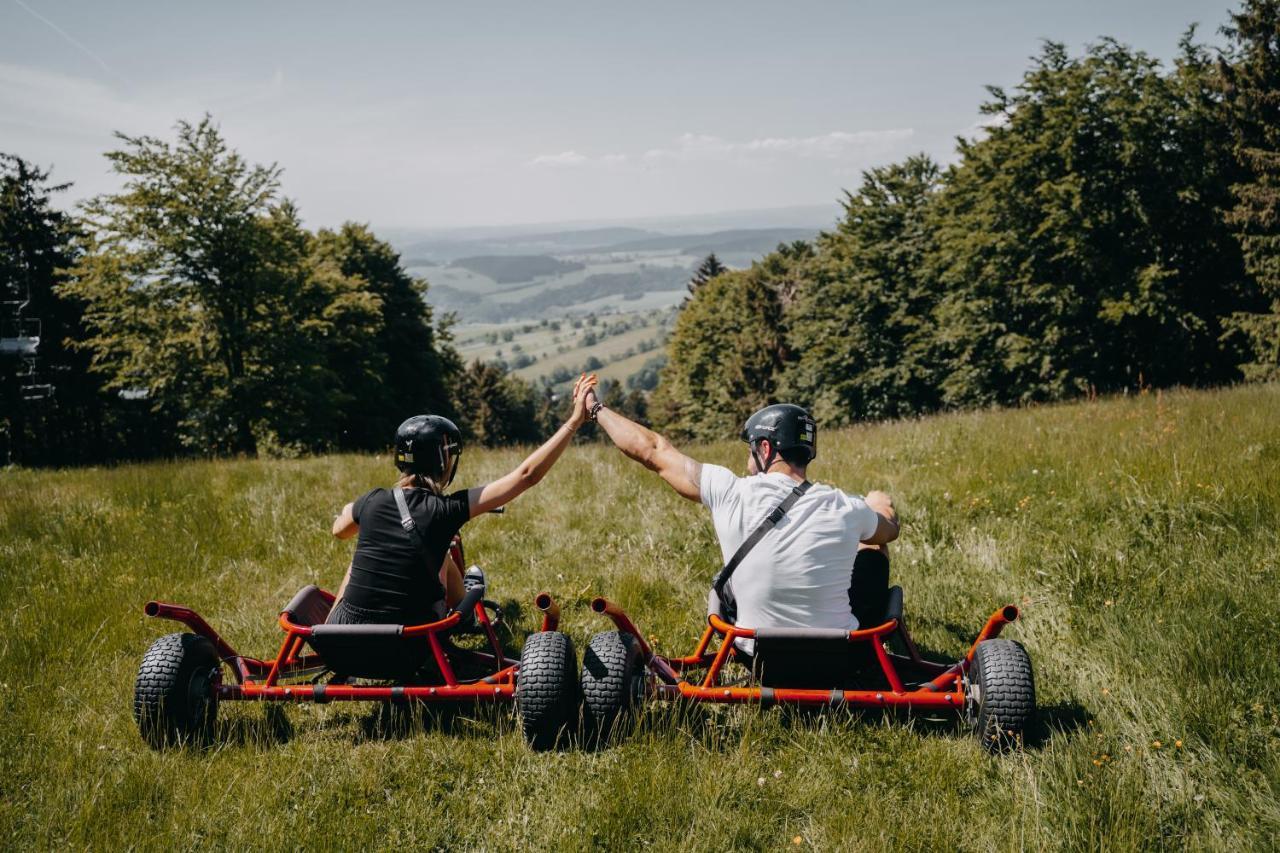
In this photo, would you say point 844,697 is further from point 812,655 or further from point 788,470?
point 788,470

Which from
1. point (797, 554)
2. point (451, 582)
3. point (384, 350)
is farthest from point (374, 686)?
point (384, 350)

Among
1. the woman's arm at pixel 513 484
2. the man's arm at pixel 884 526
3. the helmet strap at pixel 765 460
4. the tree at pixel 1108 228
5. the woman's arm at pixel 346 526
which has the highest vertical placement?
the tree at pixel 1108 228

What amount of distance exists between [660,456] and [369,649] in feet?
6.57

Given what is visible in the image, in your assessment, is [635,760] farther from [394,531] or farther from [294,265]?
[294,265]

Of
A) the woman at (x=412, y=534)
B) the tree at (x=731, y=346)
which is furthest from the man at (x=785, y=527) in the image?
the tree at (x=731, y=346)

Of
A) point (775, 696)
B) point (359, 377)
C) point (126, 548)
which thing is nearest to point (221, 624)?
point (126, 548)

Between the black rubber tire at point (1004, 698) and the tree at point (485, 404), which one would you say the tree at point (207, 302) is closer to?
the black rubber tire at point (1004, 698)

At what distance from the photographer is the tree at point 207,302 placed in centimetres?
2817

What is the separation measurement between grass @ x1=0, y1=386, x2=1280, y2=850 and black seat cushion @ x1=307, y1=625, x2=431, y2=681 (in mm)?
397

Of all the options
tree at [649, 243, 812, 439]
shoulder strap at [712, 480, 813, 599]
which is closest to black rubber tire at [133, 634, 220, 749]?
shoulder strap at [712, 480, 813, 599]

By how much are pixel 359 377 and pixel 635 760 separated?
37.5m

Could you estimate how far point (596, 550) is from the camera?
7547mm

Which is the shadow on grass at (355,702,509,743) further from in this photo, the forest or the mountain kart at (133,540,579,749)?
the forest

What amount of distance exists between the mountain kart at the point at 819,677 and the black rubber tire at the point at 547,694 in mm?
105
